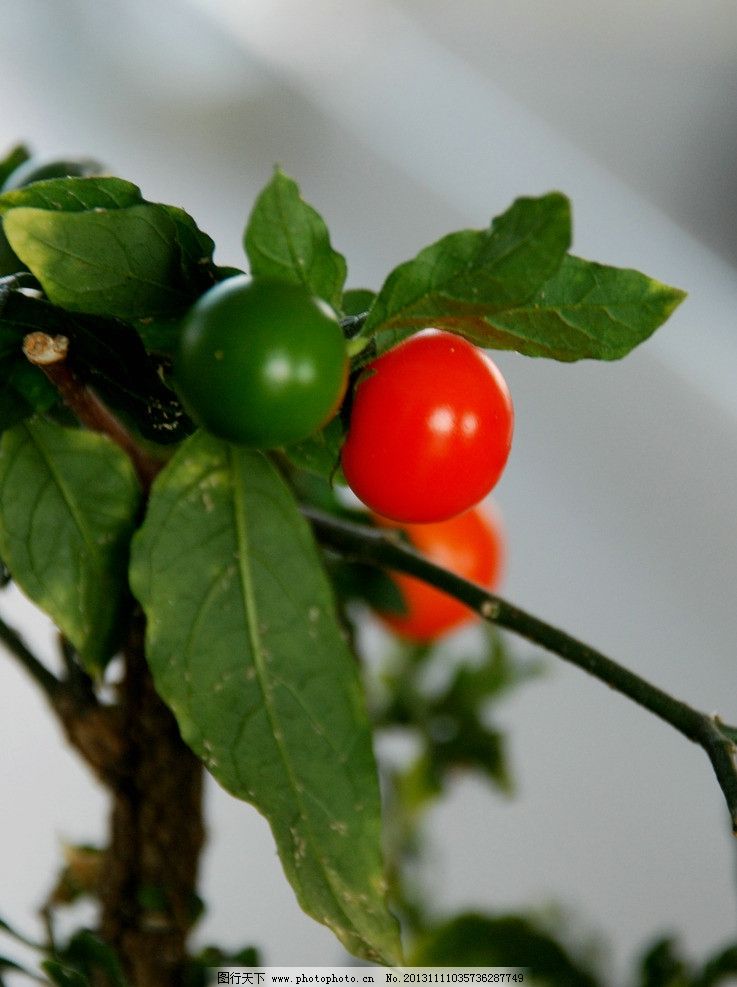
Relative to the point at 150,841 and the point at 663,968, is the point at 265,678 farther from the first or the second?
the point at 663,968

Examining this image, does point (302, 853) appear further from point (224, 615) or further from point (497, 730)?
point (497, 730)

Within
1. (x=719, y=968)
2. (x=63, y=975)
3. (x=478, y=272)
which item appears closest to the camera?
(x=478, y=272)

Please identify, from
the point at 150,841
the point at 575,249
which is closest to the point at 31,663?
the point at 150,841

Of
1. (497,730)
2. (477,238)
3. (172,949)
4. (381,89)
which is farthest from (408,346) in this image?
(381,89)

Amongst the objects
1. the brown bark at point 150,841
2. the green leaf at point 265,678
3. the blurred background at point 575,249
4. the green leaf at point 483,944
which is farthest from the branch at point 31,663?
the blurred background at point 575,249

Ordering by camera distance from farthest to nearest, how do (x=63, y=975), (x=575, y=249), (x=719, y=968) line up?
(x=575, y=249)
(x=719, y=968)
(x=63, y=975)

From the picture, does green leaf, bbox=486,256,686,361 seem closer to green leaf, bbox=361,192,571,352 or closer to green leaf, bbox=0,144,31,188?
green leaf, bbox=361,192,571,352
